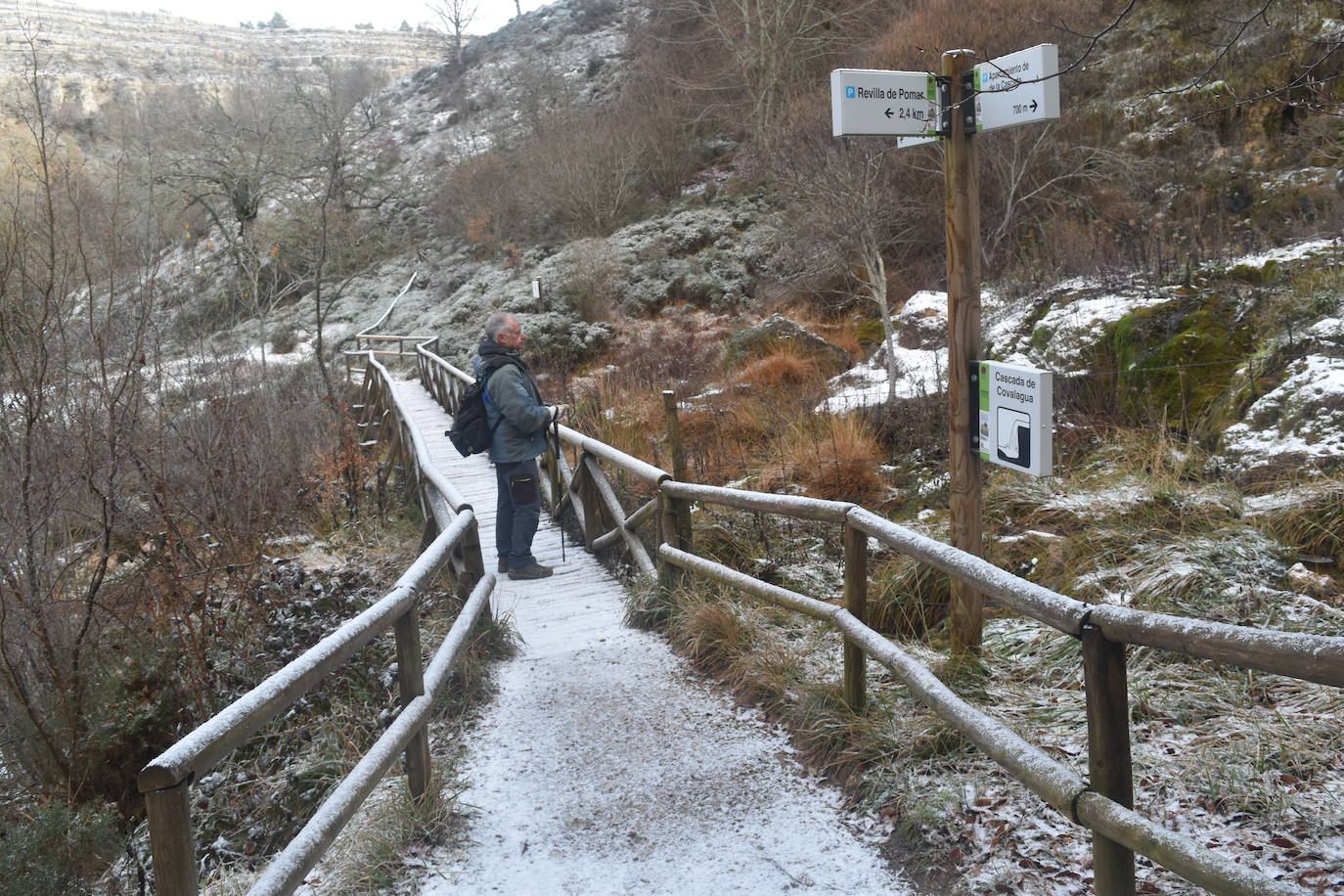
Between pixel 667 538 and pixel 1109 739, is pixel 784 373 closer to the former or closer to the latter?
pixel 667 538

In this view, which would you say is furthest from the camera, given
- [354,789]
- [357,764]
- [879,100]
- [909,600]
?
[909,600]

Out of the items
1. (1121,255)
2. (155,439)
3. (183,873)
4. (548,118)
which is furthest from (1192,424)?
(548,118)

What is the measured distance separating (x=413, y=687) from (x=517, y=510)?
333 centimetres

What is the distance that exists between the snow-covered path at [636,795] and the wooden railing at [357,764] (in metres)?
0.42

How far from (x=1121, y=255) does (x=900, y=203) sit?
5725mm

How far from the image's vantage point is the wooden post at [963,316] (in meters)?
3.93

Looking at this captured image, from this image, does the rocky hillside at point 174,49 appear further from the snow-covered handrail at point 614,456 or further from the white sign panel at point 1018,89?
the white sign panel at point 1018,89

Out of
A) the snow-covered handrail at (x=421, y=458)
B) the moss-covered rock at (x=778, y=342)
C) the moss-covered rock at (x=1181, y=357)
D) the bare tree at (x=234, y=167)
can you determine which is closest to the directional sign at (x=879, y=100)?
the snow-covered handrail at (x=421, y=458)

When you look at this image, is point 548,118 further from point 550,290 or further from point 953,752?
point 953,752

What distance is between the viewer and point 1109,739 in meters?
2.31

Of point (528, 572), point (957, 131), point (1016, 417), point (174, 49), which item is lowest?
point (528, 572)

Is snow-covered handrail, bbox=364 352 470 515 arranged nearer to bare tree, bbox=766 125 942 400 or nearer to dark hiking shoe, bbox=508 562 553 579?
dark hiking shoe, bbox=508 562 553 579

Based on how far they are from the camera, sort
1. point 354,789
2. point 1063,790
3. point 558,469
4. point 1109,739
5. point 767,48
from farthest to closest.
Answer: point 767,48
point 558,469
point 354,789
point 1063,790
point 1109,739

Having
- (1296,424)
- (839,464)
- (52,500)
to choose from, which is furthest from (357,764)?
(1296,424)
